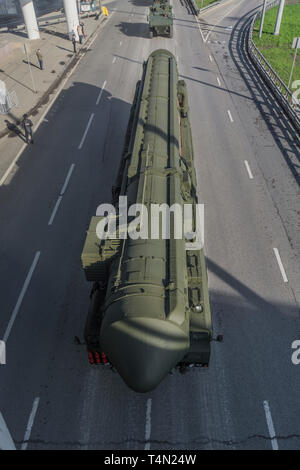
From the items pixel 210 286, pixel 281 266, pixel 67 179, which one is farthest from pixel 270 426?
pixel 67 179

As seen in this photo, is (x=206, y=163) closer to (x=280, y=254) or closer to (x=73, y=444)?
(x=280, y=254)

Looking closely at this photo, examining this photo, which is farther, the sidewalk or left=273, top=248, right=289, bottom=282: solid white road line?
the sidewalk

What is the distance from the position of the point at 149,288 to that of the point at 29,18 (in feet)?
120

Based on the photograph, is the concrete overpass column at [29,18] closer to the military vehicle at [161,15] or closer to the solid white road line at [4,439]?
the military vehicle at [161,15]

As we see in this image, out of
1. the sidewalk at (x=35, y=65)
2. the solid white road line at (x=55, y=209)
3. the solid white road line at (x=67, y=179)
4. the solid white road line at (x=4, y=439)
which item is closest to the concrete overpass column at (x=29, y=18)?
the sidewalk at (x=35, y=65)

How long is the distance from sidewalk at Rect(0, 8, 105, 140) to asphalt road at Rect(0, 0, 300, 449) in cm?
220

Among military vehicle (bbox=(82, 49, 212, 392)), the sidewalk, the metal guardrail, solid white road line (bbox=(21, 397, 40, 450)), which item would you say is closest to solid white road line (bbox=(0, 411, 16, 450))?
military vehicle (bbox=(82, 49, 212, 392))

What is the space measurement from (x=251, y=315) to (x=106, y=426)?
5505 mm

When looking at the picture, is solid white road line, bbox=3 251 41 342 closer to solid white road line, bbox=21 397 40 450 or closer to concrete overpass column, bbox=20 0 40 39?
solid white road line, bbox=21 397 40 450

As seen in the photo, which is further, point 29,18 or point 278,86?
point 29,18

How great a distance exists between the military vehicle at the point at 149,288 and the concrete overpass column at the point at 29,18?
28.2m

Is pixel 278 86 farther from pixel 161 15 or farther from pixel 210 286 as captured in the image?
pixel 210 286

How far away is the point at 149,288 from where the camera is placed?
7.13 m

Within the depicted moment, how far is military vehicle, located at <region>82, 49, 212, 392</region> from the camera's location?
6.66 meters
